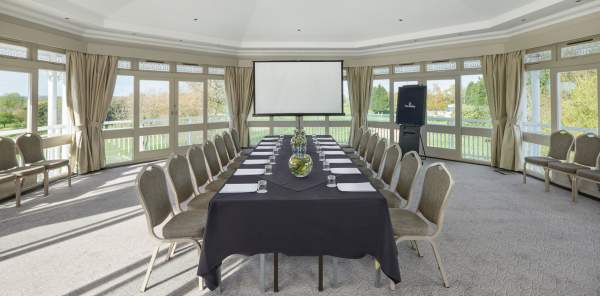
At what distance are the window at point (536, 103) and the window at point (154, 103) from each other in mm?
7941

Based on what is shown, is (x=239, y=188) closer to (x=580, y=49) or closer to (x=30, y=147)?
(x=30, y=147)

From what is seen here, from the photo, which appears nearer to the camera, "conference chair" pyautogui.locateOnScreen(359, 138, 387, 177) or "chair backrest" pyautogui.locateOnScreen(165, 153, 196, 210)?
"chair backrest" pyautogui.locateOnScreen(165, 153, 196, 210)

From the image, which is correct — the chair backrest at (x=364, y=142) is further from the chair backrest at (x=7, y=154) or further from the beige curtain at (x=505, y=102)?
the chair backrest at (x=7, y=154)

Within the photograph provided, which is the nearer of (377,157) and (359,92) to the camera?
(377,157)

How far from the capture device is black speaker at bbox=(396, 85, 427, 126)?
7426 mm

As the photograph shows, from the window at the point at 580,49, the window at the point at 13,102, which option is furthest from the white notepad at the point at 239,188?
the window at the point at 580,49

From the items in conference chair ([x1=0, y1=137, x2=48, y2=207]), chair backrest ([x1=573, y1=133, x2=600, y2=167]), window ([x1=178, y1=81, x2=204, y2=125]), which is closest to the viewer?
conference chair ([x1=0, y1=137, x2=48, y2=207])

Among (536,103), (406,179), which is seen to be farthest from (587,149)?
(406,179)

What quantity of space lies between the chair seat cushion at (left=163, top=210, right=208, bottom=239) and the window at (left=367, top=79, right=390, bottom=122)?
6.98 metres

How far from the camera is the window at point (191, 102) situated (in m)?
8.20

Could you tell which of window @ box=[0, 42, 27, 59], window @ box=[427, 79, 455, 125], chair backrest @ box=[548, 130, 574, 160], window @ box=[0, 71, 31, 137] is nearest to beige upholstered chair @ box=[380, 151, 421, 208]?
chair backrest @ box=[548, 130, 574, 160]

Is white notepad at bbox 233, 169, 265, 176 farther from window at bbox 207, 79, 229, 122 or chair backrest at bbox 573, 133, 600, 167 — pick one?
window at bbox 207, 79, 229, 122

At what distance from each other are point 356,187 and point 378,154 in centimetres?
191

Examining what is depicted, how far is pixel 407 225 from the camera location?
2.44 m
